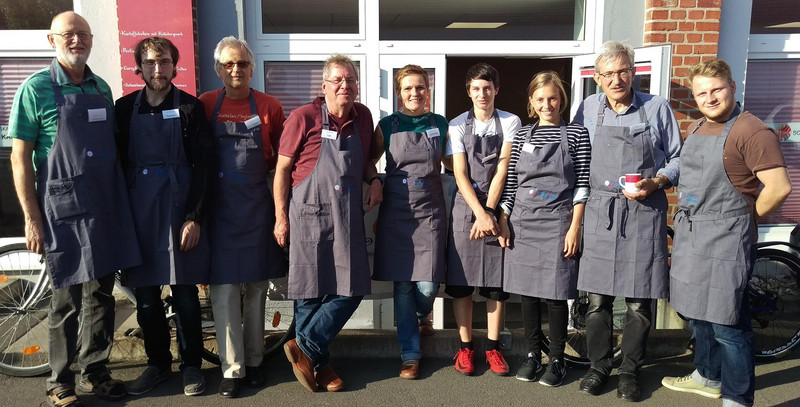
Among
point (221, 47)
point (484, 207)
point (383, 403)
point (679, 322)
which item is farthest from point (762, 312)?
point (221, 47)

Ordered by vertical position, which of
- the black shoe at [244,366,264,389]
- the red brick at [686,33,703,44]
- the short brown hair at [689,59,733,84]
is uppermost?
the red brick at [686,33,703,44]

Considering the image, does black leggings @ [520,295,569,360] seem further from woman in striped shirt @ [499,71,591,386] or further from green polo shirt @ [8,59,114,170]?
green polo shirt @ [8,59,114,170]

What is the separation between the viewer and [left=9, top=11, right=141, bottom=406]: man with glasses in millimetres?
3098

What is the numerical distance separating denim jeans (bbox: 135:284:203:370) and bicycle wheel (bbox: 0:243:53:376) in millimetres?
798

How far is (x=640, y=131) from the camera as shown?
328cm

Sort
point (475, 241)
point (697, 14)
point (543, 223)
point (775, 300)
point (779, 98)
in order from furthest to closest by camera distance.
Answer: point (779, 98) < point (697, 14) < point (775, 300) < point (475, 241) < point (543, 223)

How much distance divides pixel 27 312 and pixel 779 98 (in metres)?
6.32

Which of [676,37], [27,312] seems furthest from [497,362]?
[676,37]

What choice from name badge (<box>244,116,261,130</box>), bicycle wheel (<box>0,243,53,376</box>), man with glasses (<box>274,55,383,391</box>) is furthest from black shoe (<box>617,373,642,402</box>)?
bicycle wheel (<box>0,243,53,376</box>)

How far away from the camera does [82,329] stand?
3439 mm

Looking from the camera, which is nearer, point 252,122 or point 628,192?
point 628,192

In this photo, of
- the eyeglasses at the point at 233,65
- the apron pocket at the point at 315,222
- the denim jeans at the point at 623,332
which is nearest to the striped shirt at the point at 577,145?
the denim jeans at the point at 623,332

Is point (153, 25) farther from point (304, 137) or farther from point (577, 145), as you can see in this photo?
point (577, 145)

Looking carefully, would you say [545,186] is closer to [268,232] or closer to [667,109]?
[667,109]
